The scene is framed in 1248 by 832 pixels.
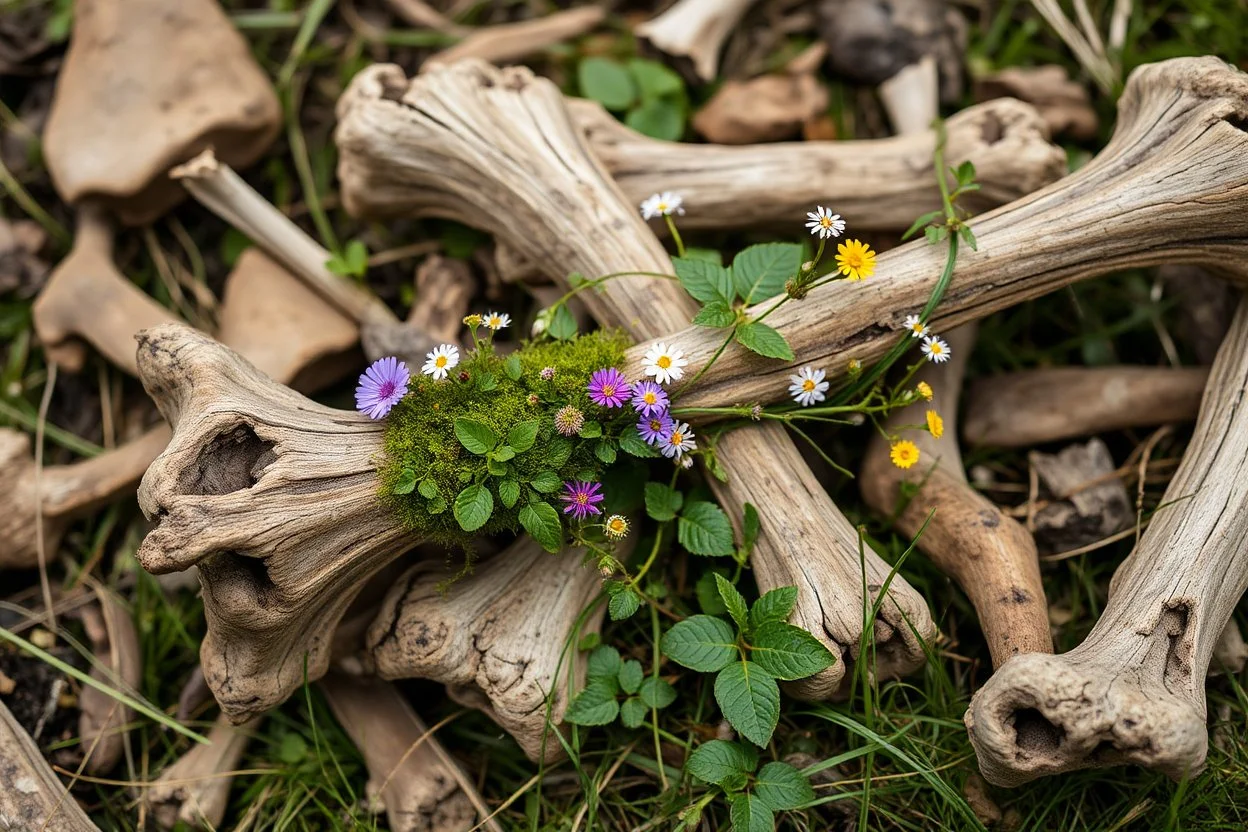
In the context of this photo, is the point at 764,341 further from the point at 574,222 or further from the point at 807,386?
the point at 574,222

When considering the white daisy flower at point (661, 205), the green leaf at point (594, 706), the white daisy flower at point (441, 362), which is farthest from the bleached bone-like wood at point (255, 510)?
the white daisy flower at point (661, 205)

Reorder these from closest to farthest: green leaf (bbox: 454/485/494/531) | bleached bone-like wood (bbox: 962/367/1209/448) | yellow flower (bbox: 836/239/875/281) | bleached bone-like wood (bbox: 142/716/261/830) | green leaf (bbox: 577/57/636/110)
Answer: green leaf (bbox: 454/485/494/531), yellow flower (bbox: 836/239/875/281), bleached bone-like wood (bbox: 142/716/261/830), bleached bone-like wood (bbox: 962/367/1209/448), green leaf (bbox: 577/57/636/110)

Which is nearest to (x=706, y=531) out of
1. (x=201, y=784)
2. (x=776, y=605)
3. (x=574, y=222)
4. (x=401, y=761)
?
(x=776, y=605)

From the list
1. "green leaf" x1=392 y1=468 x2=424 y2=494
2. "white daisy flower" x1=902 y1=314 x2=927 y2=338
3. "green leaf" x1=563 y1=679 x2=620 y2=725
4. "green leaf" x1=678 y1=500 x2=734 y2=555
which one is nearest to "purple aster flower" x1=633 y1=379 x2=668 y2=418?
"green leaf" x1=678 y1=500 x2=734 y2=555

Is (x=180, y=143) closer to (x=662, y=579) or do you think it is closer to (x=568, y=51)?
(x=568, y=51)

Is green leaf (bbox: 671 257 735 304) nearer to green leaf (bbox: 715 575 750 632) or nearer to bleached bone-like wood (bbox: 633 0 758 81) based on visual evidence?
green leaf (bbox: 715 575 750 632)

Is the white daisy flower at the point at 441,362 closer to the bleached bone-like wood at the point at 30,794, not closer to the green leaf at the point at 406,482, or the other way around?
the green leaf at the point at 406,482
